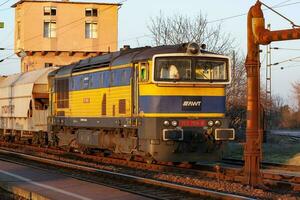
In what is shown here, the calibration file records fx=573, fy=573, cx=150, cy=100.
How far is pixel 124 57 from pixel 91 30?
4555 cm

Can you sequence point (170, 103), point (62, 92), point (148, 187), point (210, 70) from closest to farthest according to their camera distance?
point (148, 187) < point (170, 103) < point (210, 70) < point (62, 92)

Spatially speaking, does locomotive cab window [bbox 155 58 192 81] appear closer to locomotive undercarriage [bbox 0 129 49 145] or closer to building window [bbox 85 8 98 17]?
locomotive undercarriage [bbox 0 129 49 145]

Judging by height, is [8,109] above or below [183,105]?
above

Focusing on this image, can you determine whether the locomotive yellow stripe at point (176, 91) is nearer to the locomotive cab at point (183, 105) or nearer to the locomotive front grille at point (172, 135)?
the locomotive cab at point (183, 105)

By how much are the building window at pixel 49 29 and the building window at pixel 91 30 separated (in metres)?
3.62

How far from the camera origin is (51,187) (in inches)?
545

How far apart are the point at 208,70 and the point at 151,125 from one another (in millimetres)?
2578

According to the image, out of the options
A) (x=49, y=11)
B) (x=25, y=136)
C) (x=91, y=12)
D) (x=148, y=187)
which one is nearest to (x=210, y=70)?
(x=148, y=187)

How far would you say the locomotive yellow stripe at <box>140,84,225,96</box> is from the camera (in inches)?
690

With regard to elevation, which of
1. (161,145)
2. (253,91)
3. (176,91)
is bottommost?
(161,145)

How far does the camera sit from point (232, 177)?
15570mm

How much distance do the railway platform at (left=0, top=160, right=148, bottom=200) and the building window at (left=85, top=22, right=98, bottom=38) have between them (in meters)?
47.1

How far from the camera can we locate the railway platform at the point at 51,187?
12.5 metres

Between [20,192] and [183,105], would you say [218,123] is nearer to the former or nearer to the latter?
[183,105]
